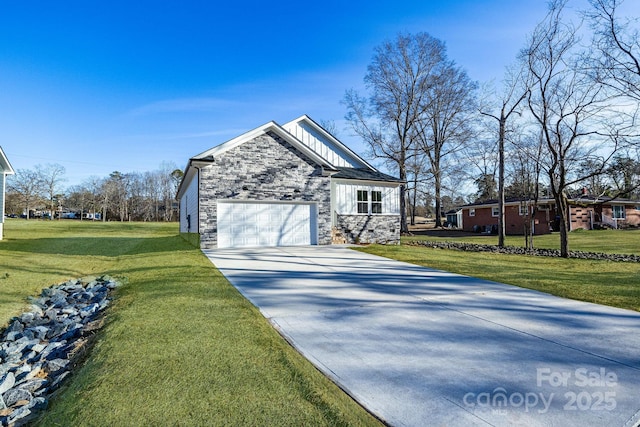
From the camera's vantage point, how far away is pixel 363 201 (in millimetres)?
16406

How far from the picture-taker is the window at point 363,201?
53.5ft

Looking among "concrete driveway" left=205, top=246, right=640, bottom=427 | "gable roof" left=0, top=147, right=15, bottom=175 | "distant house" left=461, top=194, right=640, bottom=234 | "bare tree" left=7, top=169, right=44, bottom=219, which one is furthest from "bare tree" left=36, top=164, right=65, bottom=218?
"concrete driveway" left=205, top=246, right=640, bottom=427

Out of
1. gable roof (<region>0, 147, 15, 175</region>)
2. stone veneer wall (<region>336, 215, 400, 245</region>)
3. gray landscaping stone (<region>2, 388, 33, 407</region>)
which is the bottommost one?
gray landscaping stone (<region>2, 388, 33, 407</region>)

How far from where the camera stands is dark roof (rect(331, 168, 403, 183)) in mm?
16050

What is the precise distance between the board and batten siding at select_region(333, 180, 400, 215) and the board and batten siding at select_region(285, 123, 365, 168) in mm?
2802

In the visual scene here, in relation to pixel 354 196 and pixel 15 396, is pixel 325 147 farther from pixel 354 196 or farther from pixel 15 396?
pixel 15 396

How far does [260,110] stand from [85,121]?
12718mm

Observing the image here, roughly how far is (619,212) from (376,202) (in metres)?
29.8

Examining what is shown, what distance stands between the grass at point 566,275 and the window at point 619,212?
2803 cm

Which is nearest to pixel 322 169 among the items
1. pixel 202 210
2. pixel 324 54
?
pixel 202 210

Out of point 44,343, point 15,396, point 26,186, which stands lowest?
point 44,343

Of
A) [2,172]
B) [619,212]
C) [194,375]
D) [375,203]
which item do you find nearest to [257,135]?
[375,203]

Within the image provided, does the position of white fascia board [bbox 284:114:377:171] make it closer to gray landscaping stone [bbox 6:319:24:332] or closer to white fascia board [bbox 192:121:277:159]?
white fascia board [bbox 192:121:277:159]

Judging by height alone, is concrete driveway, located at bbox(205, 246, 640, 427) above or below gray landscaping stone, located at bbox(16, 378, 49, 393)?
above
